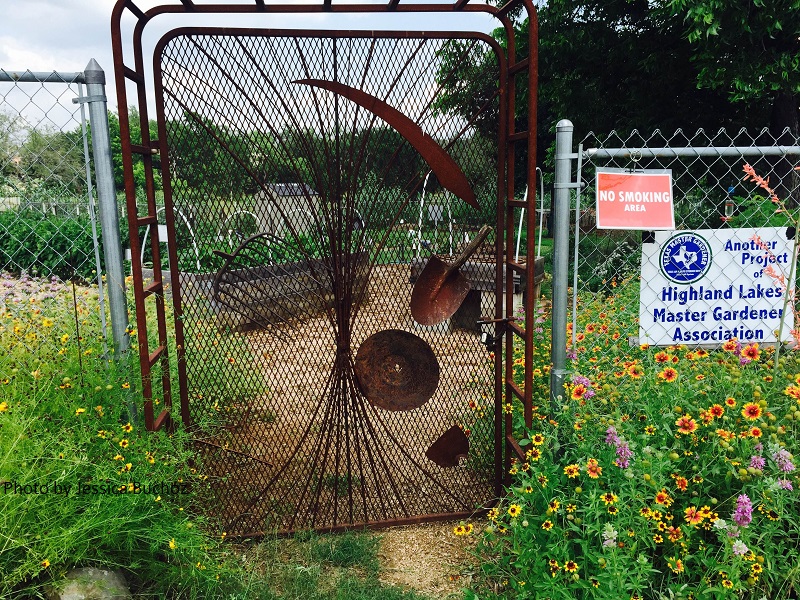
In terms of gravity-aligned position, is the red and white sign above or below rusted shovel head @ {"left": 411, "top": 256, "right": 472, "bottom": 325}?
above

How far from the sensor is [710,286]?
247 centimetres

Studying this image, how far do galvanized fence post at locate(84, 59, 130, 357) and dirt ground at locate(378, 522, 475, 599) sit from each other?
1.46 m

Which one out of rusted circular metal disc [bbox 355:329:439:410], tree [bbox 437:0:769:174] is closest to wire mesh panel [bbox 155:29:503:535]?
rusted circular metal disc [bbox 355:329:439:410]

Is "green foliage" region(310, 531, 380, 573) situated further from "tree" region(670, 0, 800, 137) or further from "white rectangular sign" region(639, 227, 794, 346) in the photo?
"tree" region(670, 0, 800, 137)

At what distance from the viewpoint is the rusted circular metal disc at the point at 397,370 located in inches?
104

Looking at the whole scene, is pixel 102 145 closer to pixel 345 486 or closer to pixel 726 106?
pixel 345 486

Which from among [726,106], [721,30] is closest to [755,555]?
[721,30]

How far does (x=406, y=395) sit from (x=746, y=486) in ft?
4.42

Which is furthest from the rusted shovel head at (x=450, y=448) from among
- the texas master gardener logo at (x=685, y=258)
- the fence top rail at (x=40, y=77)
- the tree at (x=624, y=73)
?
the tree at (x=624, y=73)

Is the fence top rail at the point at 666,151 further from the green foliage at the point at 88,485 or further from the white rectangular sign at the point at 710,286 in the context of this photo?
the green foliage at the point at 88,485

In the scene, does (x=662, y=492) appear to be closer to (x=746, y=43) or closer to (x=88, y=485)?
(x=88, y=485)

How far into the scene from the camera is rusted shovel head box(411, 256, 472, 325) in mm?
2582

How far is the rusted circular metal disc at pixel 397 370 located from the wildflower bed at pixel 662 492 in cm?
55

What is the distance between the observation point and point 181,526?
6.97 ft
